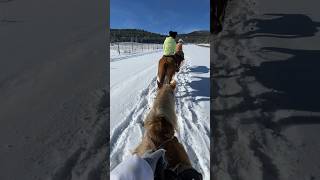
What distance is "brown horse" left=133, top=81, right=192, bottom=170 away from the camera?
2271 millimetres

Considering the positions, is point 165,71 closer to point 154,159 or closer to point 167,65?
point 167,65

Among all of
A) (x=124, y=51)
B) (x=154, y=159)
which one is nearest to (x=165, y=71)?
(x=154, y=159)

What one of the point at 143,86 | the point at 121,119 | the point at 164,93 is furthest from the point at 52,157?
the point at 143,86

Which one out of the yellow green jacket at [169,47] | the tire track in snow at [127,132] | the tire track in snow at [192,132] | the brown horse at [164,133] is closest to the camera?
the brown horse at [164,133]

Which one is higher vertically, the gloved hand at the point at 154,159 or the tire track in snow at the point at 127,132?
the gloved hand at the point at 154,159

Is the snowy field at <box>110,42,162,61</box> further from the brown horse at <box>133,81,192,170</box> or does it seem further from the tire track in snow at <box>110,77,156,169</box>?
the brown horse at <box>133,81,192,170</box>

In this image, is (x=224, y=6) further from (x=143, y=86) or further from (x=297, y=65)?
(x=143, y=86)

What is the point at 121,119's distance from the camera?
4.29 m

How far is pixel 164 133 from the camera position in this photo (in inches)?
93.2

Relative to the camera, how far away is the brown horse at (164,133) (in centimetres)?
227

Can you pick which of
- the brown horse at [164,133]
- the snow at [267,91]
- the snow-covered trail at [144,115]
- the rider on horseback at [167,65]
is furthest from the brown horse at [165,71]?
the snow at [267,91]

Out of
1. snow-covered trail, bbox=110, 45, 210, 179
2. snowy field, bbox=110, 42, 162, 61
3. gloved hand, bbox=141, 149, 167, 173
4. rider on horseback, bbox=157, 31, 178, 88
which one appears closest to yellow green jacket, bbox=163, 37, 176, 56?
rider on horseback, bbox=157, 31, 178, 88

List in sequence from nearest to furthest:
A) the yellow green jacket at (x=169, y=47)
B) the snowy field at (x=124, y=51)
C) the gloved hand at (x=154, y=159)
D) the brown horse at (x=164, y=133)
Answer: the gloved hand at (x=154, y=159) < the brown horse at (x=164, y=133) < the yellow green jacket at (x=169, y=47) < the snowy field at (x=124, y=51)

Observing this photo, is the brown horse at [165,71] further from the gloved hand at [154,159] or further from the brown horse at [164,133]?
the gloved hand at [154,159]
